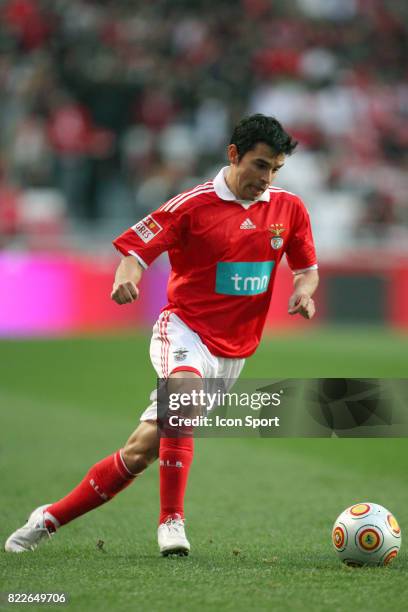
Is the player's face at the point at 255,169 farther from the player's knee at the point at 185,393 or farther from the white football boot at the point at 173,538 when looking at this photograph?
the white football boot at the point at 173,538

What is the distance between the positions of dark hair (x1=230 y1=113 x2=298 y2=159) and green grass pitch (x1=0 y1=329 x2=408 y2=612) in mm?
1719

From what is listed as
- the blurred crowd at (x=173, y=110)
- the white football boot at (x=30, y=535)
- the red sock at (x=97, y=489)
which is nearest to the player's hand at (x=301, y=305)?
the red sock at (x=97, y=489)

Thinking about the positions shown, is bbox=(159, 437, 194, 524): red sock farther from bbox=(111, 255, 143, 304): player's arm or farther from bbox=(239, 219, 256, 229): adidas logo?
bbox=(239, 219, 256, 229): adidas logo

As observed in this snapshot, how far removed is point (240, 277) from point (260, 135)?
62cm

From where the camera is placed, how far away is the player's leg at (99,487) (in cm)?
473

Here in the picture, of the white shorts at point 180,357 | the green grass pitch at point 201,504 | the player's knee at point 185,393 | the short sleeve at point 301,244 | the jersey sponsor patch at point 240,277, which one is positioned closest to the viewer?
the green grass pitch at point 201,504

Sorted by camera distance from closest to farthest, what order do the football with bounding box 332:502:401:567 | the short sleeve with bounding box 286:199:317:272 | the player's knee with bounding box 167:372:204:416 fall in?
1. the football with bounding box 332:502:401:567
2. the player's knee with bounding box 167:372:204:416
3. the short sleeve with bounding box 286:199:317:272

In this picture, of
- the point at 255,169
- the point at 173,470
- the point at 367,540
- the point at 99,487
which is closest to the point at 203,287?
the point at 255,169

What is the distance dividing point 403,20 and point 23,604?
2136cm

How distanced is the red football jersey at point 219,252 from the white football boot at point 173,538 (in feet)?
2.47

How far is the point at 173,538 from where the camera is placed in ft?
15.1

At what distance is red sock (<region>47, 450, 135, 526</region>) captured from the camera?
478cm

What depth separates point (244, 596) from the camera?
12.8 feet

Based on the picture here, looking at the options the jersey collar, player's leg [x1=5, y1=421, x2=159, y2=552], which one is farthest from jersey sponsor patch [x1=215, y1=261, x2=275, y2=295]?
player's leg [x1=5, y1=421, x2=159, y2=552]
